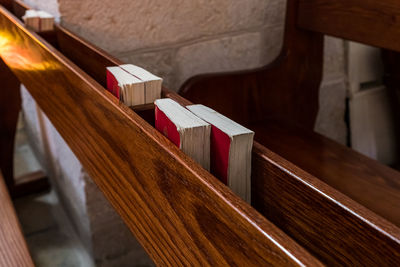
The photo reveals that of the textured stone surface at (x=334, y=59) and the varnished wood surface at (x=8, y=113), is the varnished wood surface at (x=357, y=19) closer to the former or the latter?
the textured stone surface at (x=334, y=59)

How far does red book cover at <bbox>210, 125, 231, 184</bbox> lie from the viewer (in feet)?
1.87

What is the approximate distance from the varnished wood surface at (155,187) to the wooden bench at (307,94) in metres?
0.66

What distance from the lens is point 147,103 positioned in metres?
0.76

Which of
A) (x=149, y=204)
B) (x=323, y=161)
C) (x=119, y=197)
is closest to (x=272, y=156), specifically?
(x=149, y=204)

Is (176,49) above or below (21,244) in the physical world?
above

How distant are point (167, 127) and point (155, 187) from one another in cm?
9

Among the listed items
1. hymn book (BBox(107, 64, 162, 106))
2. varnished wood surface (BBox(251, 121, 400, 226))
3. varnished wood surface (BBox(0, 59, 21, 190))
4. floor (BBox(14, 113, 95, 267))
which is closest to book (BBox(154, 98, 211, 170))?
hymn book (BBox(107, 64, 162, 106))

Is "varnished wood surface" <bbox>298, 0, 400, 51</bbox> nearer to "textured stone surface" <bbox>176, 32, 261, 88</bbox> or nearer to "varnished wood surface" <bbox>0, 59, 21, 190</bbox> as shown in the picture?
"textured stone surface" <bbox>176, 32, 261, 88</bbox>

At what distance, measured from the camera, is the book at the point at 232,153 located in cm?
56

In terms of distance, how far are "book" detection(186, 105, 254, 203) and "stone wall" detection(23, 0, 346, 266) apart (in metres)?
0.98

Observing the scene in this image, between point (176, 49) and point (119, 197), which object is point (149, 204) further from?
point (176, 49)

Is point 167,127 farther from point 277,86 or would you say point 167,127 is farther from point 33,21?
point 277,86

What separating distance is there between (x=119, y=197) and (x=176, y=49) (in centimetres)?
100

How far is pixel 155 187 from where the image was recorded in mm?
592
